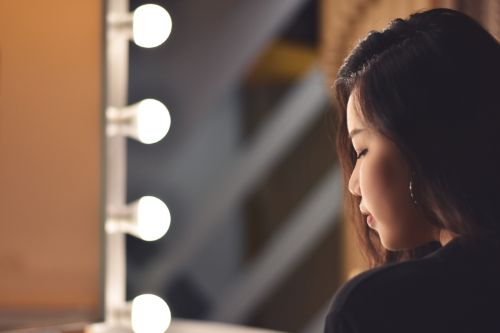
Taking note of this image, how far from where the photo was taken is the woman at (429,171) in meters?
0.70

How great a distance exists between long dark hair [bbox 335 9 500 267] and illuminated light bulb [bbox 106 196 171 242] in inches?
33.1

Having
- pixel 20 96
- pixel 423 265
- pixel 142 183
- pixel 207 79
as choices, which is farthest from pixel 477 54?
pixel 142 183

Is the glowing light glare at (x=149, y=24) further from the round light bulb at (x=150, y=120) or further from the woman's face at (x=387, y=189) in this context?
the woman's face at (x=387, y=189)

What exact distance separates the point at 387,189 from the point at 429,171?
0.18 feet

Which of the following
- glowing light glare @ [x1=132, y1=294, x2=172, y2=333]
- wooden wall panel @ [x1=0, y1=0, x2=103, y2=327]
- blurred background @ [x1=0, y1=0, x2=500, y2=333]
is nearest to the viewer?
wooden wall panel @ [x1=0, y1=0, x2=103, y2=327]

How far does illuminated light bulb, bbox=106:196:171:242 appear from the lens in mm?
1559

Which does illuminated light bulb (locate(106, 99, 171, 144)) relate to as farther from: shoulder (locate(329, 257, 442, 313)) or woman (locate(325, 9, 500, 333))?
shoulder (locate(329, 257, 442, 313))

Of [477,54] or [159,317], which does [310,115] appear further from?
[477,54]

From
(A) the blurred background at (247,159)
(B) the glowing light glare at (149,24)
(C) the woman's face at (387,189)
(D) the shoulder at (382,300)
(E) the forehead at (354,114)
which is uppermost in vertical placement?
(B) the glowing light glare at (149,24)

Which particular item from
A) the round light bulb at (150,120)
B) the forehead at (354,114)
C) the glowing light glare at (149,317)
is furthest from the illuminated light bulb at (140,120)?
the forehead at (354,114)

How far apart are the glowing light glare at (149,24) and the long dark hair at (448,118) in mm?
887

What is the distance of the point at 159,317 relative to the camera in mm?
1535

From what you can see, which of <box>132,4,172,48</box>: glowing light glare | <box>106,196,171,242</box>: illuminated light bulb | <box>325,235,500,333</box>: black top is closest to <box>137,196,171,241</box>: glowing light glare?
<box>106,196,171,242</box>: illuminated light bulb

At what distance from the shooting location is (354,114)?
2.80 ft
